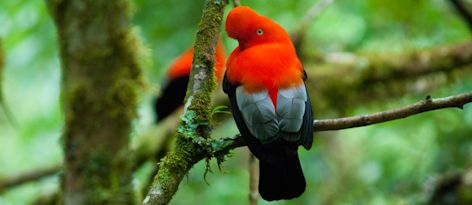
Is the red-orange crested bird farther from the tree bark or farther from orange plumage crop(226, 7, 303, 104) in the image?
the tree bark

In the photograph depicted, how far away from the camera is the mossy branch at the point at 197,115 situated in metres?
2.42

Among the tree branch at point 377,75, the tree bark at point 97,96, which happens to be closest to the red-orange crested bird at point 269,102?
the tree bark at point 97,96

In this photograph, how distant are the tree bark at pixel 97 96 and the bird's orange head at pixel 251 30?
49 cm

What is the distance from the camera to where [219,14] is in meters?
2.78

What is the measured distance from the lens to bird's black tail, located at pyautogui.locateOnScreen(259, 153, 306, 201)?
278 centimetres

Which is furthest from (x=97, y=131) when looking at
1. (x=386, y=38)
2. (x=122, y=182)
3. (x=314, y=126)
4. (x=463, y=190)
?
(x=386, y=38)

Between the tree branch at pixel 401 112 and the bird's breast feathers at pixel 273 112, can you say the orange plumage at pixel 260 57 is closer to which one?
the bird's breast feathers at pixel 273 112

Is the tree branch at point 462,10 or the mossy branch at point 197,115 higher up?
the mossy branch at point 197,115

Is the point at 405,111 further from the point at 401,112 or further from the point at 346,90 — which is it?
the point at 346,90

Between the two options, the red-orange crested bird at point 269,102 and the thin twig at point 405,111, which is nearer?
the thin twig at point 405,111

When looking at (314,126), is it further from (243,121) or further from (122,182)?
(122,182)

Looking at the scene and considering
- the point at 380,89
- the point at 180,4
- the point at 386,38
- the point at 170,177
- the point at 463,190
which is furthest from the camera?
→ the point at 386,38

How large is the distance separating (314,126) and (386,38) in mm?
4113

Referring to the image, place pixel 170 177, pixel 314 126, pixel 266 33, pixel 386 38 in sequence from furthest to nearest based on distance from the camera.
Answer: pixel 386 38 < pixel 266 33 < pixel 314 126 < pixel 170 177
